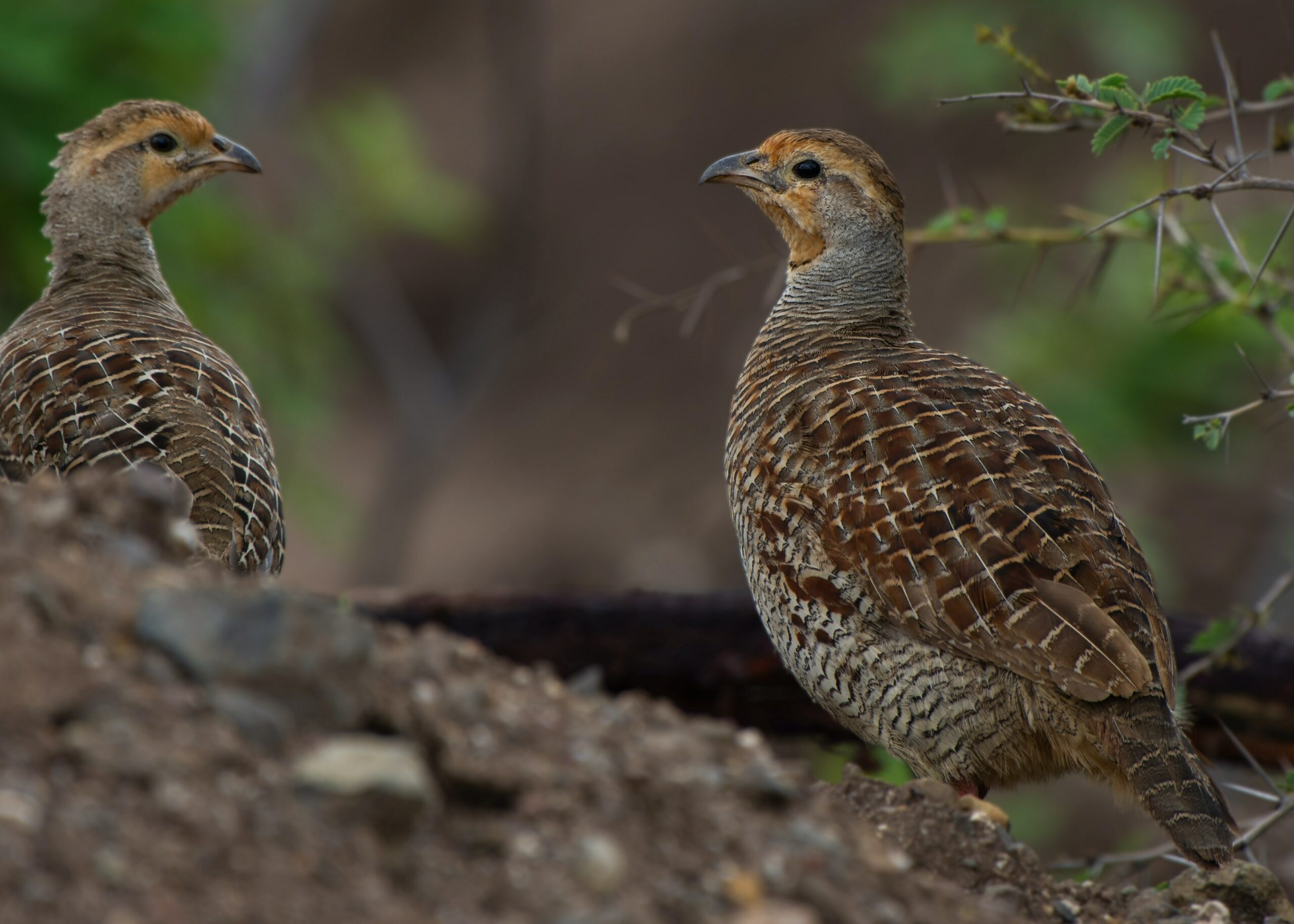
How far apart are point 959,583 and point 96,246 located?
396 centimetres

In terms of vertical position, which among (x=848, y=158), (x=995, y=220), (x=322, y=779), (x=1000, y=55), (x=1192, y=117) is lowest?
(x=322, y=779)

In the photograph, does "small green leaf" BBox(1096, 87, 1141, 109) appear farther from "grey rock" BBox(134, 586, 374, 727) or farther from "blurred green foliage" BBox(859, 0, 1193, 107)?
"blurred green foliage" BBox(859, 0, 1193, 107)

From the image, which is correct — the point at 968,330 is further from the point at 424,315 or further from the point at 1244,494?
the point at 424,315

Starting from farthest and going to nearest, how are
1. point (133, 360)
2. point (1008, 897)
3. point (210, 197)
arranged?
point (210, 197) < point (133, 360) < point (1008, 897)

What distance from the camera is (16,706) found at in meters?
2.15

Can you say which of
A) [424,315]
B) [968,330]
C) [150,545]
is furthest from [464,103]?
[150,545]

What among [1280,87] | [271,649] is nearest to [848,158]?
[1280,87]

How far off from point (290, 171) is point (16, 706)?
14.7 meters

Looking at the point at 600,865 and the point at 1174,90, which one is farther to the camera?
the point at 1174,90

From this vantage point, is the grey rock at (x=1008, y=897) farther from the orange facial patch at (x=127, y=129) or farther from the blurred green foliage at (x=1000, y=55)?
the blurred green foliage at (x=1000, y=55)

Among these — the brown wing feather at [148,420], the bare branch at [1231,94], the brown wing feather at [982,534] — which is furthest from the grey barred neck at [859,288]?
the brown wing feather at [148,420]

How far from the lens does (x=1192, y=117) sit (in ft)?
12.5

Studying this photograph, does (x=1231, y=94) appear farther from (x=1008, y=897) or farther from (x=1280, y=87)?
(x=1008, y=897)

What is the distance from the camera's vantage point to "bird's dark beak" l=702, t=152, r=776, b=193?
5.62 metres
